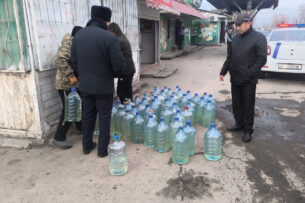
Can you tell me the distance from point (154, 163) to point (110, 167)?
Answer: 2.11ft

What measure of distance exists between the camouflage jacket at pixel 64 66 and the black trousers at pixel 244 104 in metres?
2.82

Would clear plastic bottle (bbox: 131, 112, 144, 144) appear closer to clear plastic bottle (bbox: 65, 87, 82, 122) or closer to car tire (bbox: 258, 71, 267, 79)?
clear plastic bottle (bbox: 65, 87, 82, 122)

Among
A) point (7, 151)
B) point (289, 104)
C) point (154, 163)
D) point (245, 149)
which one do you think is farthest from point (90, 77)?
point (289, 104)

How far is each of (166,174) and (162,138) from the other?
0.68 m

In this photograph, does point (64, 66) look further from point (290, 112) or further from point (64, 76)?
point (290, 112)

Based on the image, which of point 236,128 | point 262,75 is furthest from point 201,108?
point 262,75

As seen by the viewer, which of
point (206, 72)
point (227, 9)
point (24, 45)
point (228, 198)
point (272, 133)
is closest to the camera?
point (228, 198)

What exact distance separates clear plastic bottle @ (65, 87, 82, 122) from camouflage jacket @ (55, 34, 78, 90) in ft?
0.46

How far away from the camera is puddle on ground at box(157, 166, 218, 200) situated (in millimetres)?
2797

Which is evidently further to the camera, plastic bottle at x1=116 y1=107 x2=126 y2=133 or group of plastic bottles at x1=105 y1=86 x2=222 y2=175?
plastic bottle at x1=116 y1=107 x2=126 y2=133

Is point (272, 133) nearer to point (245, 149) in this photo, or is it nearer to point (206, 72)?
point (245, 149)

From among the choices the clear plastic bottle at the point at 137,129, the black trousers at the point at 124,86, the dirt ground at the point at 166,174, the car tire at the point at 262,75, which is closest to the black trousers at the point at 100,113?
the dirt ground at the point at 166,174

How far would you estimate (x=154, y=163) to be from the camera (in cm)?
349

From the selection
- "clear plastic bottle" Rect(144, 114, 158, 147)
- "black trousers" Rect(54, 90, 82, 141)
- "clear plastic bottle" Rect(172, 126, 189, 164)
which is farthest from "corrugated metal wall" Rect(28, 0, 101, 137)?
"clear plastic bottle" Rect(172, 126, 189, 164)
